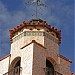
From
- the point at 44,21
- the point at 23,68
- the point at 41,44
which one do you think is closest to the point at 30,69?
the point at 23,68

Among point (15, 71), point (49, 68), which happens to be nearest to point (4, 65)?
point (15, 71)

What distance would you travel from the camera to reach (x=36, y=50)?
71.7 ft

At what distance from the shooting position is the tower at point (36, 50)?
71.2 feet

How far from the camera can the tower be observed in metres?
21.7

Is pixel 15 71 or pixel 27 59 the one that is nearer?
pixel 27 59

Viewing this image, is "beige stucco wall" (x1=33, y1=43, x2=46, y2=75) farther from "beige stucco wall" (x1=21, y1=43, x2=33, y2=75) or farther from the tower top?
the tower top

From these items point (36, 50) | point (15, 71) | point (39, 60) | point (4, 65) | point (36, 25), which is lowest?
point (15, 71)

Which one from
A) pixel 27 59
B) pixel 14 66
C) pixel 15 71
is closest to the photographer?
pixel 27 59

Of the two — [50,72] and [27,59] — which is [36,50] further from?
[50,72]

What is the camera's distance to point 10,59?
910 inches

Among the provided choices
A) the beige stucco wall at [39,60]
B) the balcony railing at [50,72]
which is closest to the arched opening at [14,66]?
the beige stucco wall at [39,60]

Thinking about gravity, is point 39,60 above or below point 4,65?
below

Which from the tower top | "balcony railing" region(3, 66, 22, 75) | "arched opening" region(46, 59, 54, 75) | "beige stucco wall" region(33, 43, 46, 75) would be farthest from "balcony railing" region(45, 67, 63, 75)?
the tower top

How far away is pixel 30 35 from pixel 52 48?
1.49 metres
